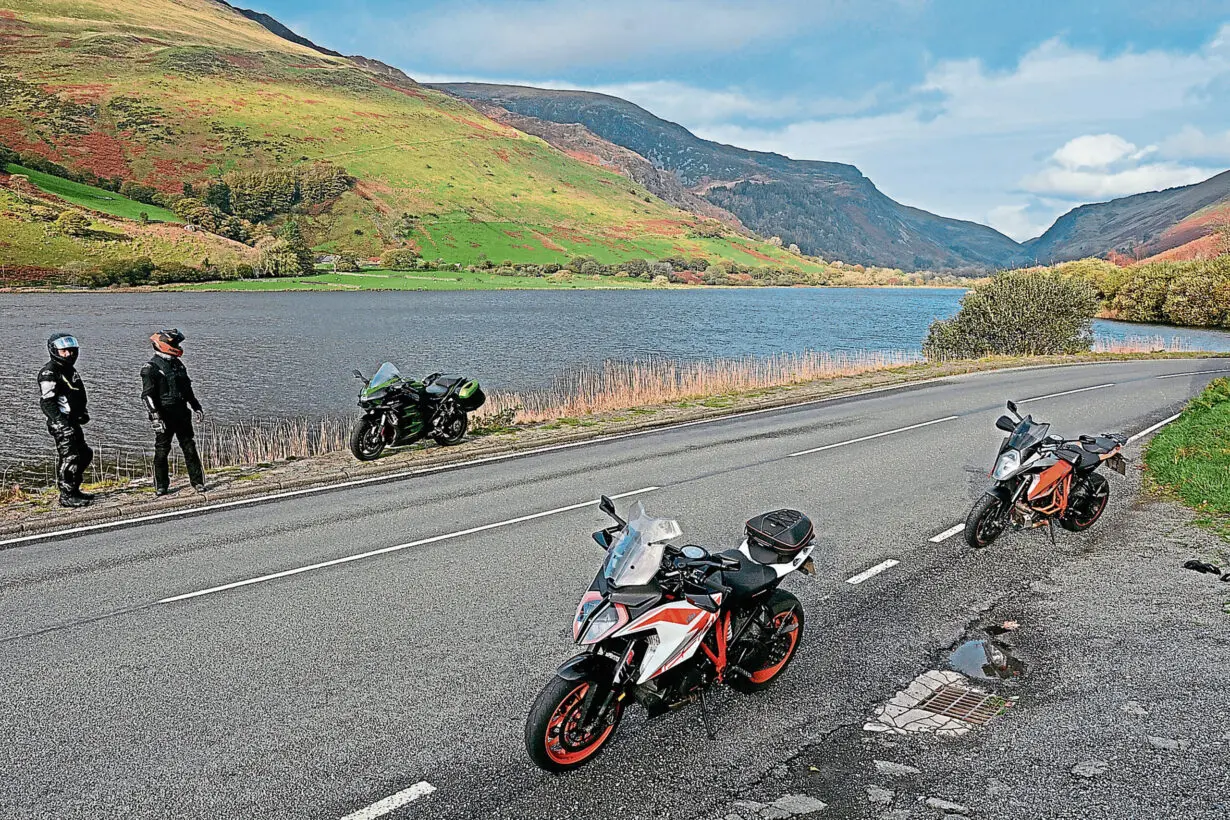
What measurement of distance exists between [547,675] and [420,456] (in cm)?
878

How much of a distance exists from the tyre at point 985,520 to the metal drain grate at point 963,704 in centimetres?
314

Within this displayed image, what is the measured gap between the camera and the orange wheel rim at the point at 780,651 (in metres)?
5.43

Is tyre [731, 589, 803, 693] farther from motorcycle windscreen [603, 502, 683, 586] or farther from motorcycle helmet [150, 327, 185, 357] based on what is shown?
motorcycle helmet [150, 327, 185, 357]

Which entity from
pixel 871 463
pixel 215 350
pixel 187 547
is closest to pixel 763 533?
pixel 187 547

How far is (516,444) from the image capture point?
1500cm

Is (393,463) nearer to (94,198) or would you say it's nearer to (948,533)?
(948,533)

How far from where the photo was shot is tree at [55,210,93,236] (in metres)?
93.5

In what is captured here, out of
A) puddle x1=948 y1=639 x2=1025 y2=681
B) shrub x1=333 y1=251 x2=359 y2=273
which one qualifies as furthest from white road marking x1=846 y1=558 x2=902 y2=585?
shrub x1=333 y1=251 x2=359 y2=273

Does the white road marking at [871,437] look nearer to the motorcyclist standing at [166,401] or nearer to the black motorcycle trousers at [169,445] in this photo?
the black motorcycle trousers at [169,445]

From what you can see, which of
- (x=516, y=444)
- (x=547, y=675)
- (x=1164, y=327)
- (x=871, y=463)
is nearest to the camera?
(x=547, y=675)

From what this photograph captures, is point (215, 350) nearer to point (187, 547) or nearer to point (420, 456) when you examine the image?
point (420, 456)

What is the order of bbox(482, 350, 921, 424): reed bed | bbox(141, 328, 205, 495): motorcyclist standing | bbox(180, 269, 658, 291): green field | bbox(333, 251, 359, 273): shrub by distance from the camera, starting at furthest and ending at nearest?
bbox(333, 251, 359, 273): shrub → bbox(180, 269, 658, 291): green field → bbox(482, 350, 921, 424): reed bed → bbox(141, 328, 205, 495): motorcyclist standing

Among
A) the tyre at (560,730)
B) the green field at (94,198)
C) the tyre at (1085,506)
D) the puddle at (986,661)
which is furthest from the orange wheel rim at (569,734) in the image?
the green field at (94,198)

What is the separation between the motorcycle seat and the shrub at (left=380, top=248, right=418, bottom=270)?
432 feet
